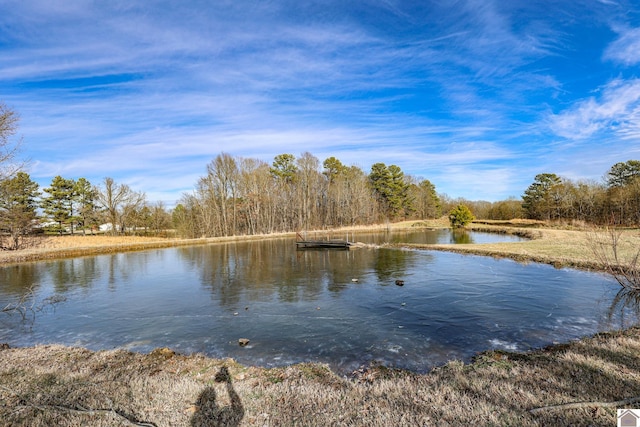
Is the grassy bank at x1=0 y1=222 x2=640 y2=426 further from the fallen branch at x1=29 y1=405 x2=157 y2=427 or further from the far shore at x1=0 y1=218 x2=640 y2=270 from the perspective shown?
the far shore at x1=0 y1=218 x2=640 y2=270

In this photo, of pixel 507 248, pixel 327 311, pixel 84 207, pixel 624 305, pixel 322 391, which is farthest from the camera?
pixel 84 207

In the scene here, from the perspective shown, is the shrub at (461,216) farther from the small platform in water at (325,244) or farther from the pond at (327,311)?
the pond at (327,311)

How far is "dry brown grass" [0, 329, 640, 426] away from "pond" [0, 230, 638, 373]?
119 centimetres

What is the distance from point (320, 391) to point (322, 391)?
33 millimetres

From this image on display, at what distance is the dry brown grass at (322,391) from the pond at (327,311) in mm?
1189

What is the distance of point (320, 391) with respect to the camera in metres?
5.08

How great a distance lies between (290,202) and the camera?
58.0 metres

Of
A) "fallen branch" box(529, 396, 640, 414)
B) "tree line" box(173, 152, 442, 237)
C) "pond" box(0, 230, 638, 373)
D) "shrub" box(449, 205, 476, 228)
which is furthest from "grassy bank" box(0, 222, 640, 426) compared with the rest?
"shrub" box(449, 205, 476, 228)

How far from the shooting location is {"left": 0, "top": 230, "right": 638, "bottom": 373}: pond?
7898 mm

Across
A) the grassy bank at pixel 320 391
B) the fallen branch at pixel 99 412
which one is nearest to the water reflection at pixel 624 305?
the grassy bank at pixel 320 391

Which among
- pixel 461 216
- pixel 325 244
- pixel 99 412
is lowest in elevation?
pixel 99 412

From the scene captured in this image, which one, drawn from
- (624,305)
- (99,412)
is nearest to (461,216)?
(624,305)

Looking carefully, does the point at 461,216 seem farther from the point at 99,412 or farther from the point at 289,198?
the point at 99,412

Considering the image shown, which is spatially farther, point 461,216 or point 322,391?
point 461,216
